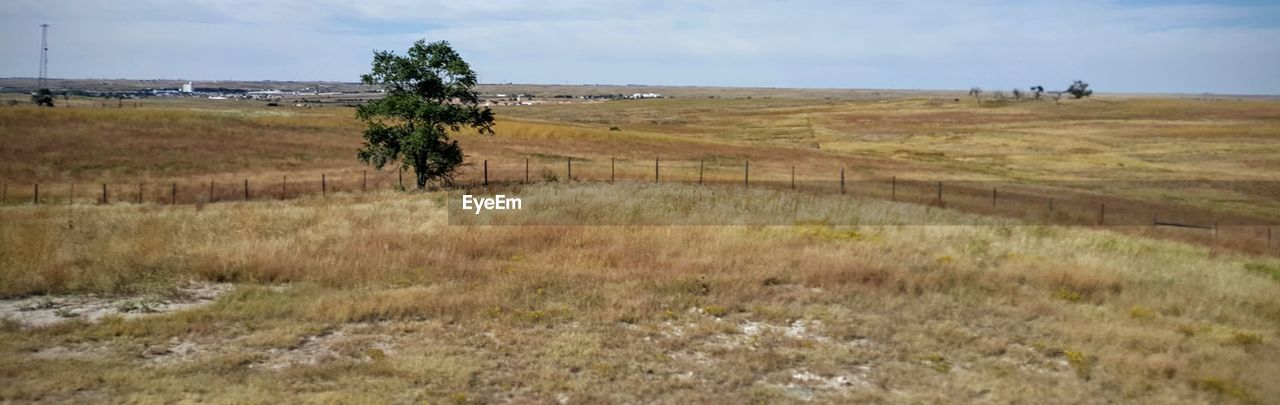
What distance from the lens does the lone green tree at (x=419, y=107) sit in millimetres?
30406

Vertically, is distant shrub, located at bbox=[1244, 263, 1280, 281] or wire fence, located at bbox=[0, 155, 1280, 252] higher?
wire fence, located at bbox=[0, 155, 1280, 252]

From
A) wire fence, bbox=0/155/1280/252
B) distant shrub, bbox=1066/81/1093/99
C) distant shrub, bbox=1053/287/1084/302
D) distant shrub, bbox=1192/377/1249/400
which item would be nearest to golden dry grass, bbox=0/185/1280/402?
distant shrub, bbox=1192/377/1249/400

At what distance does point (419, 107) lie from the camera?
30.2 metres

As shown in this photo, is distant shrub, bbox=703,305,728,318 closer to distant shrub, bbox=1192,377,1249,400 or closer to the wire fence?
distant shrub, bbox=1192,377,1249,400

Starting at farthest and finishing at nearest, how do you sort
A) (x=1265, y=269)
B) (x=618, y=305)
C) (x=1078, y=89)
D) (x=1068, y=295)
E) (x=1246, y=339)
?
(x=1078, y=89) → (x=1265, y=269) → (x=1068, y=295) → (x=618, y=305) → (x=1246, y=339)

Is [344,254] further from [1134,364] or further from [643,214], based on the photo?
[1134,364]

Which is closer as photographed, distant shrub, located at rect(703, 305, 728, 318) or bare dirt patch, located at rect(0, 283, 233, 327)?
bare dirt patch, located at rect(0, 283, 233, 327)

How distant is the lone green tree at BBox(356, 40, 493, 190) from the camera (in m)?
30.4

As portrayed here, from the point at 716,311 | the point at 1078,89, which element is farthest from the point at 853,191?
the point at 1078,89

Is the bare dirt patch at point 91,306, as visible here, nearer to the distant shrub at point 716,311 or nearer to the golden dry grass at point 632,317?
the golden dry grass at point 632,317

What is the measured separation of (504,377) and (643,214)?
12890 mm

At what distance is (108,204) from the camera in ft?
94.7

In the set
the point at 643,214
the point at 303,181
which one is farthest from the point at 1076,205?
the point at 303,181

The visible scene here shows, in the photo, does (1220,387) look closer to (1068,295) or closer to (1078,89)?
(1068,295)
